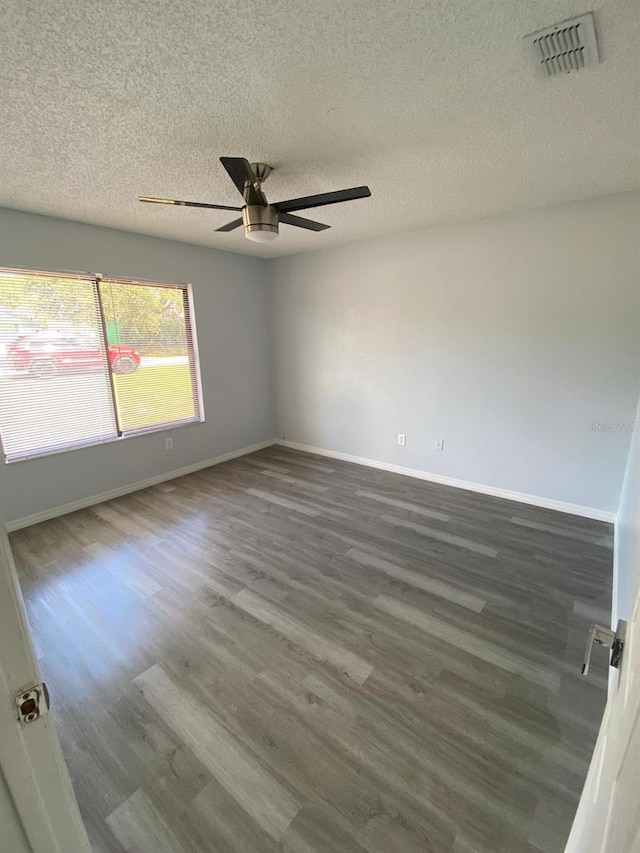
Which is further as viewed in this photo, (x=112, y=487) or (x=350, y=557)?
(x=112, y=487)

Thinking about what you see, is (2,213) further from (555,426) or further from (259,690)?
(555,426)

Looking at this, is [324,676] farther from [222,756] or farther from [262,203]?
[262,203]

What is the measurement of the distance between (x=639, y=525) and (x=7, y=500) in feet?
14.0

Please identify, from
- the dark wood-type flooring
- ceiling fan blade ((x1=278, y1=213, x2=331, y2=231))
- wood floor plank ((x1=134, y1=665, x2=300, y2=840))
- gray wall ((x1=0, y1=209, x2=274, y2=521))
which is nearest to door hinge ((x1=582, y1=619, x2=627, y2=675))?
the dark wood-type flooring

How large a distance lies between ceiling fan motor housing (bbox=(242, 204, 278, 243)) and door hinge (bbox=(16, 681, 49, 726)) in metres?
2.21

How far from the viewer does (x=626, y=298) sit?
270 centimetres

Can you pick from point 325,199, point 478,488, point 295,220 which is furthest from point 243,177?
point 478,488

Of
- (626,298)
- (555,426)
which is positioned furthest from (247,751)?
(626,298)

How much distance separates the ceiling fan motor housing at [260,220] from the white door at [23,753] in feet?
6.77

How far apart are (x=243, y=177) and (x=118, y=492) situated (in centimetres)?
315

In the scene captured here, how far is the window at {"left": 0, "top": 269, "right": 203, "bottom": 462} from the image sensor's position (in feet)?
9.66

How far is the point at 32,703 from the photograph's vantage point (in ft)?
1.86

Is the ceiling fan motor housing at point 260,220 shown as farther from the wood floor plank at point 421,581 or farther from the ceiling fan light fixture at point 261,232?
the wood floor plank at point 421,581

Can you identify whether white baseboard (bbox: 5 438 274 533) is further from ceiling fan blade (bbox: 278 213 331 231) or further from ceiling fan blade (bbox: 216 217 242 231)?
ceiling fan blade (bbox: 278 213 331 231)
